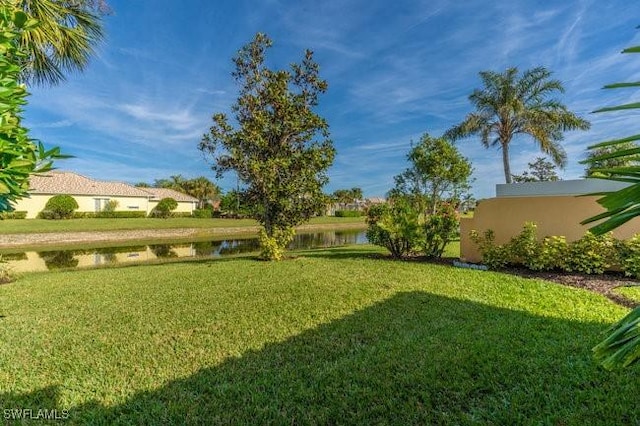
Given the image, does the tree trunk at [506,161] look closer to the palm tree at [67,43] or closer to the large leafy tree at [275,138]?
the large leafy tree at [275,138]

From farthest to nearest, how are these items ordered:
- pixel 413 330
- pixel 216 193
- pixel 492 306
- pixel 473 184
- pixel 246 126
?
1. pixel 216 193
2. pixel 473 184
3. pixel 246 126
4. pixel 492 306
5. pixel 413 330

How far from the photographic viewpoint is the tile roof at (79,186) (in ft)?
107

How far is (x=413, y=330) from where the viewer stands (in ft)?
14.3

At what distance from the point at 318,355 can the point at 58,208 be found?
34.2m

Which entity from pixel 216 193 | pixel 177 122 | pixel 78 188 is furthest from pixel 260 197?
pixel 216 193

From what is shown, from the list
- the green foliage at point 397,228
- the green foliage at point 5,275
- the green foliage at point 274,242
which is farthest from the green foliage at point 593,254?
the green foliage at point 5,275

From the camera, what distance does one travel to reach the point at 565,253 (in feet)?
25.8

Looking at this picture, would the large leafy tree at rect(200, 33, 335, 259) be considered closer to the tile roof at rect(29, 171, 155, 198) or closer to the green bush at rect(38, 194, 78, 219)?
the green bush at rect(38, 194, 78, 219)

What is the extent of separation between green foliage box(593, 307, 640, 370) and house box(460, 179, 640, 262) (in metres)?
8.14

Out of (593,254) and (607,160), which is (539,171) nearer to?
(593,254)

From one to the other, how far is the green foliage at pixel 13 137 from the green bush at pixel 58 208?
34.7m

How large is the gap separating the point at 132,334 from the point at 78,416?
181 centimetres

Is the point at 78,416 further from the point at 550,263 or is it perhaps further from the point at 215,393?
the point at 550,263

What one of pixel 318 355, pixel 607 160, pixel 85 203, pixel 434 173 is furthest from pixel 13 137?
pixel 85 203
